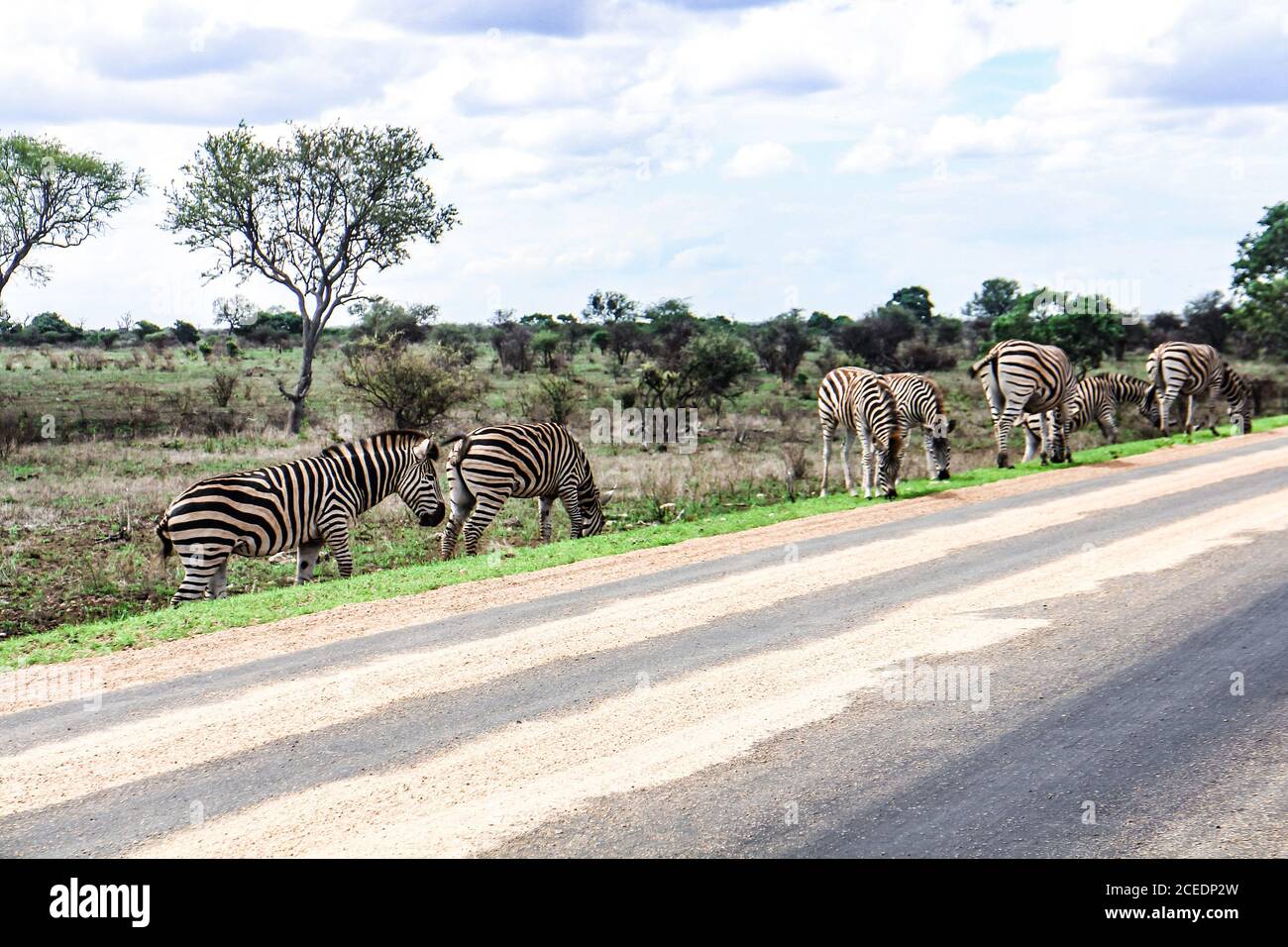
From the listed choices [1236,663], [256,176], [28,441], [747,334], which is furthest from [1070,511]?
[747,334]

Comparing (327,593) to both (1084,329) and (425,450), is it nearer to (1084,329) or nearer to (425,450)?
(425,450)

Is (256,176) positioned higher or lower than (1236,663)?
higher

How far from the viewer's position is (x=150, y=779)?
7082mm

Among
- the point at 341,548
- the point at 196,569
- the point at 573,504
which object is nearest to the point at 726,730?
the point at 196,569

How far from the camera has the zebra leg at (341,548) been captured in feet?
50.9

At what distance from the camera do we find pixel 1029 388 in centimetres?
2467

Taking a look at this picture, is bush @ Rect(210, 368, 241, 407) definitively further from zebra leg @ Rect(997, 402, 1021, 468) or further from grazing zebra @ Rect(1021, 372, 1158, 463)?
grazing zebra @ Rect(1021, 372, 1158, 463)

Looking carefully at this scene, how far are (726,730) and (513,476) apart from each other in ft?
37.8

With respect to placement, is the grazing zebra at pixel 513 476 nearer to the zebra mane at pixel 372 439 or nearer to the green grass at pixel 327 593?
the zebra mane at pixel 372 439

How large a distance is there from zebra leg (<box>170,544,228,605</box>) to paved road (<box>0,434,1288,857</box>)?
3.55 m

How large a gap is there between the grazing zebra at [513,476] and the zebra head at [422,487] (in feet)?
2.64
